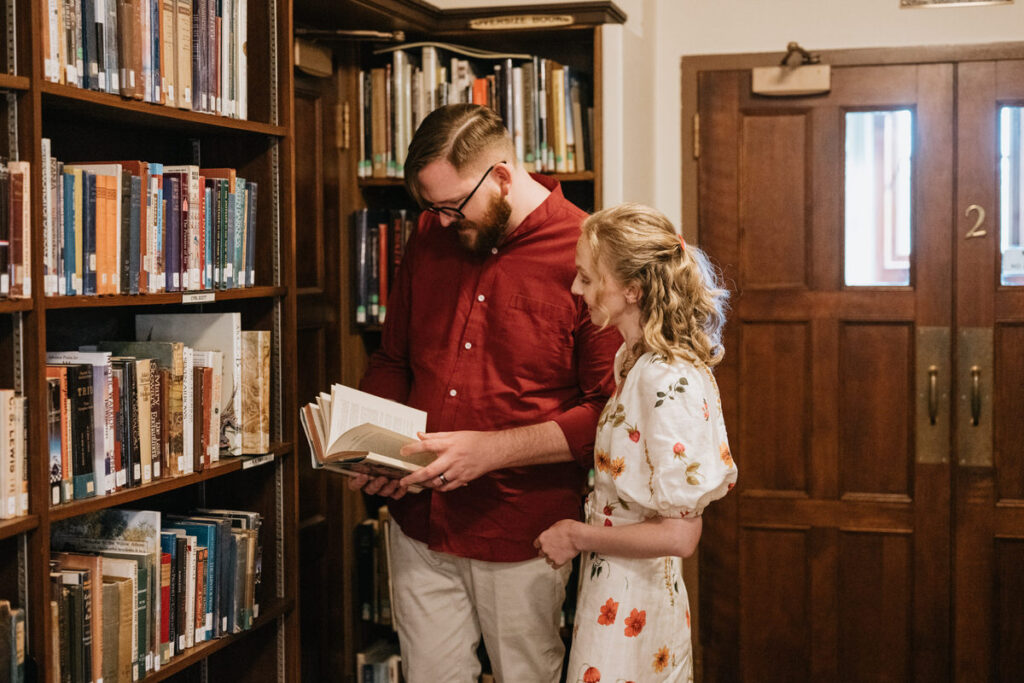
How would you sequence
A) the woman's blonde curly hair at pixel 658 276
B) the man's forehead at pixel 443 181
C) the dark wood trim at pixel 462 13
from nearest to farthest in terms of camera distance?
the woman's blonde curly hair at pixel 658 276 → the man's forehead at pixel 443 181 → the dark wood trim at pixel 462 13

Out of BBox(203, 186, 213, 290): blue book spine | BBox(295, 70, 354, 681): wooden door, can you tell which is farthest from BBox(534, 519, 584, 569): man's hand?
BBox(295, 70, 354, 681): wooden door

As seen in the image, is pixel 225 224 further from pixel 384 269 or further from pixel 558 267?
pixel 384 269

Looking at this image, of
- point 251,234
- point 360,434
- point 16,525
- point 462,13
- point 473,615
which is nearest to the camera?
point 16,525

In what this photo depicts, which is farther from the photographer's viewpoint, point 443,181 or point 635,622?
point 443,181

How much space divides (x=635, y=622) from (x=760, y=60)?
2032 mm

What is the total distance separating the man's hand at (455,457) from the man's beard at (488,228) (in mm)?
393

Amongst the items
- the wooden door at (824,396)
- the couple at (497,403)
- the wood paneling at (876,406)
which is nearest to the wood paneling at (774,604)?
the wooden door at (824,396)

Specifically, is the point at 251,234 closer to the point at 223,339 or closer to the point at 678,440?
the point at 223,339

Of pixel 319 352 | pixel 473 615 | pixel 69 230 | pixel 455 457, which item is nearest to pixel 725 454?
pixel 455 457

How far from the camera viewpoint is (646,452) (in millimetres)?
1654

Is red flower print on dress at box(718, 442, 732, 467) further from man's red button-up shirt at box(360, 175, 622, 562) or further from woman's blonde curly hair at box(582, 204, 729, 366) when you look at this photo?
man's red button-up shirt at box(360, 175, 622, 562)

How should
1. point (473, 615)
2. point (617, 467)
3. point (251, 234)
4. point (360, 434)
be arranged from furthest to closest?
point (251, 234)
point (473, 615)
point (360, 434)
point (617, 467)

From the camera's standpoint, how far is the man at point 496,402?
2041 millimetres

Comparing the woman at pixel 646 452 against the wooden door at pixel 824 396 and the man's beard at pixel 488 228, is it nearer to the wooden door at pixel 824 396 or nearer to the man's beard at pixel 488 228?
the man's beard at pixel 488 228
